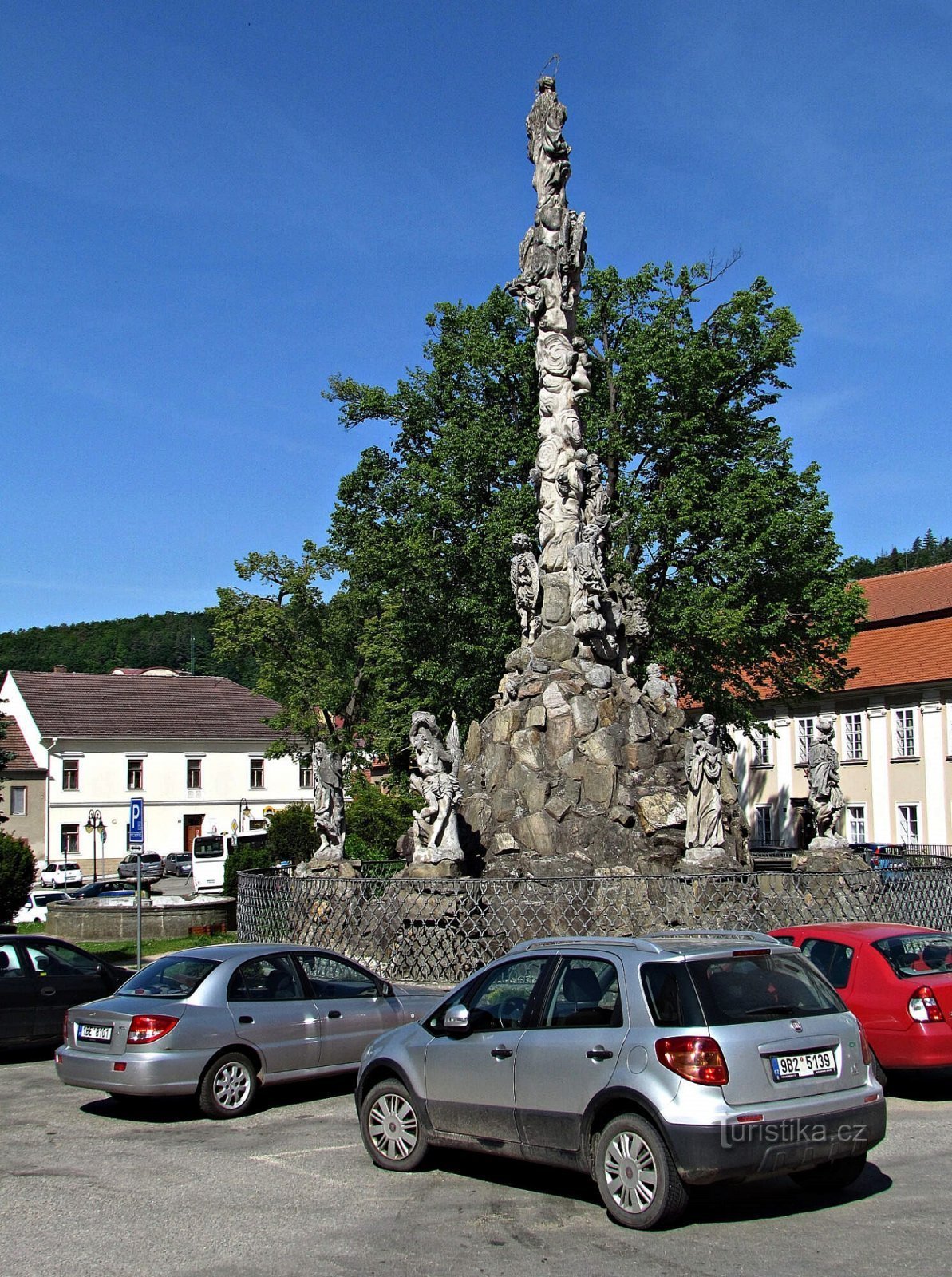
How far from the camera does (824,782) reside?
17641 millimetres

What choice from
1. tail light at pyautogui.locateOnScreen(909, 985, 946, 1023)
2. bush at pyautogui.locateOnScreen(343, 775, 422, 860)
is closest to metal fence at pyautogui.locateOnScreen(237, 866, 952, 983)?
tail light at pyautogui.locateOnScreen(909, 985, 946, 1023)

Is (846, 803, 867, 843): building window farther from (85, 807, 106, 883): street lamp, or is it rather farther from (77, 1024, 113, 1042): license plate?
(77, 1024, 113, 1042): license plate

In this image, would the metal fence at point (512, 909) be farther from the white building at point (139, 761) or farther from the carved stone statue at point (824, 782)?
the white building at point (139, 761)

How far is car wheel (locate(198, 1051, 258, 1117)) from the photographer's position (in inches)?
349

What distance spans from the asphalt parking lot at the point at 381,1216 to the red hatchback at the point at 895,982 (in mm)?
543

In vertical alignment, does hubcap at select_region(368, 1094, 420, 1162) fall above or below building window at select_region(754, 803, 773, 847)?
above

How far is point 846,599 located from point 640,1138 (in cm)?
2226

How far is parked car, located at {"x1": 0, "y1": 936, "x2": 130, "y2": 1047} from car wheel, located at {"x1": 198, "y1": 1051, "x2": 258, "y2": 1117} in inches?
147

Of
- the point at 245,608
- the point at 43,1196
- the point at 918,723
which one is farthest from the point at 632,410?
the point at 43,1196

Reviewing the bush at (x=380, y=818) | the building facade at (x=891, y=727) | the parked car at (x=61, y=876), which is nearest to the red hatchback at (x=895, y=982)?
the bush at (x=380, y=818)

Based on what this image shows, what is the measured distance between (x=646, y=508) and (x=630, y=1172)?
21.9m

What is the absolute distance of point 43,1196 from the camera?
6898mm

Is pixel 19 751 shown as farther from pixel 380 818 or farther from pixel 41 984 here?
pixel 41 984

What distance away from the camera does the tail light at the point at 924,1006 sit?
8875 millimetres
